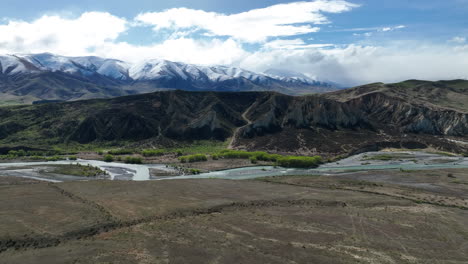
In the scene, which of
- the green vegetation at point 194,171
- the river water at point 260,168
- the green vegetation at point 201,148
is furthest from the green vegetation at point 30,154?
the green vegetation at point 194,171

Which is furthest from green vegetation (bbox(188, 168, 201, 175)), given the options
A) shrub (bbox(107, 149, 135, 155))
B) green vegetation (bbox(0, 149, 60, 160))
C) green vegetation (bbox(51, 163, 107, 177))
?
green vegetation (bbox(0, 149, 60, 160))

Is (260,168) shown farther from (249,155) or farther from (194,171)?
(194,171)

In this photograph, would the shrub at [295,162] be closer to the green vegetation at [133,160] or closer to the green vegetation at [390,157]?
the green vegetation at [390,157]

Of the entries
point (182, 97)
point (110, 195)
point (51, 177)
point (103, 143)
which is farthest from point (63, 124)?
point (110, 195)

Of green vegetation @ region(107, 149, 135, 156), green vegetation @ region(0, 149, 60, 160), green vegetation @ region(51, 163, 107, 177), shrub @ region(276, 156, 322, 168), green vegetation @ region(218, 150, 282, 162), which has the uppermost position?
green vegetation @ region(0, 149, 60, 160)

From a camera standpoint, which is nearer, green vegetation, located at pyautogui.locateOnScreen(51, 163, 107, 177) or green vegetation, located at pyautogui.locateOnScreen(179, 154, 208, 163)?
green vegetation, located at pyautogui.locateOnScreen(51, 163, 107, 177)

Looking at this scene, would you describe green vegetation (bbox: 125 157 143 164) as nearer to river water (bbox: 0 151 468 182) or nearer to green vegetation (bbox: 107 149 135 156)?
river water (bbox: 0 151 468 182)

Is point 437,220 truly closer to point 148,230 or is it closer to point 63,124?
point 148,230
